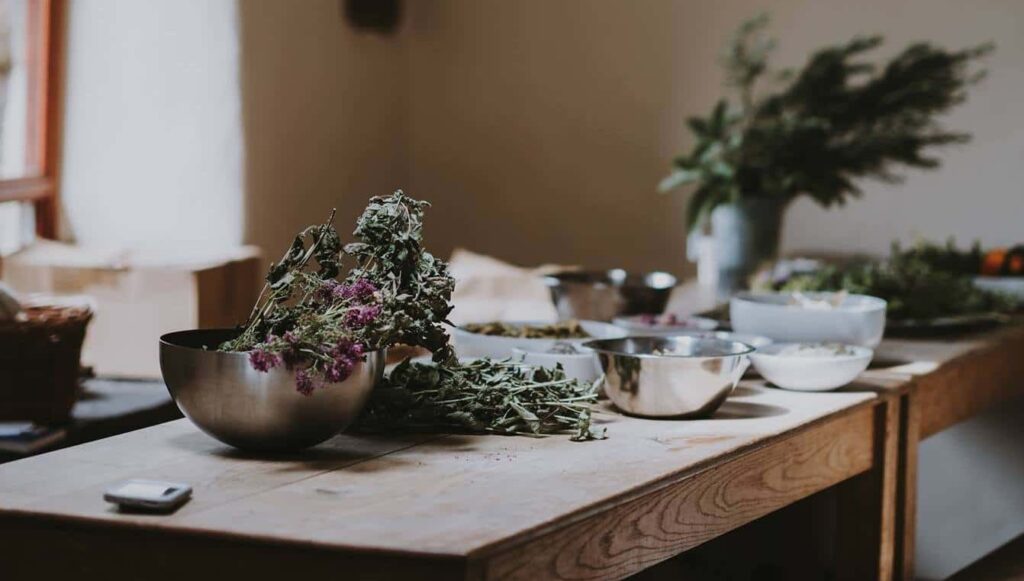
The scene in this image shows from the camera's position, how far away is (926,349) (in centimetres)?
263

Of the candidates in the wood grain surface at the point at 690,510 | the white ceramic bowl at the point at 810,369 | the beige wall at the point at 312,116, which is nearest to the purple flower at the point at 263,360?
the wood grain surface at the point at 690,510

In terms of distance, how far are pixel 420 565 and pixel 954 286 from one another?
222cm

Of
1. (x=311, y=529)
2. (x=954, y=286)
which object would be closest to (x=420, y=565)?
(x=311, y=529)

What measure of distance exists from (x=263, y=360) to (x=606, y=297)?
4.13 feet

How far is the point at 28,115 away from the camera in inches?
167

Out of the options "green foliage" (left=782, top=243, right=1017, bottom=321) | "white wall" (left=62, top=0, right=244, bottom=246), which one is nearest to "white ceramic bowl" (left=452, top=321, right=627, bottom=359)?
"green foliage" (left=782, top=243, right=1017, bottom=321)

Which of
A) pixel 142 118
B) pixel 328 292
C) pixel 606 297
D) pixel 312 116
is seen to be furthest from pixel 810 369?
pixel 312 116

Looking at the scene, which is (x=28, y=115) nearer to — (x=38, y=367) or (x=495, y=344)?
(x=38, y=367)

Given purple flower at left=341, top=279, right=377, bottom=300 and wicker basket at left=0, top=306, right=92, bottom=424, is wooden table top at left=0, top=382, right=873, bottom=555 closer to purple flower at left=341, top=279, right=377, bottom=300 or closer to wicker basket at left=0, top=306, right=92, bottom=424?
purple flower at left=341, top=279, right=377, bottom=300

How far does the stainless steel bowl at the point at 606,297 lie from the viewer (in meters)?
2.57

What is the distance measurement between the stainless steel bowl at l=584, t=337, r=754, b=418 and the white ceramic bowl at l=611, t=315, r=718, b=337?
0.42m

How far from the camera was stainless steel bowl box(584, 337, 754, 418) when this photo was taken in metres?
1.77

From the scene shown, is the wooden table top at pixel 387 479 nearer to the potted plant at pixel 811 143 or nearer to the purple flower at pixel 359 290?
the purple flower at pixel 359 290

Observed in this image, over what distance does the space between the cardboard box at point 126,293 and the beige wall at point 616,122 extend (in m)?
2.21
